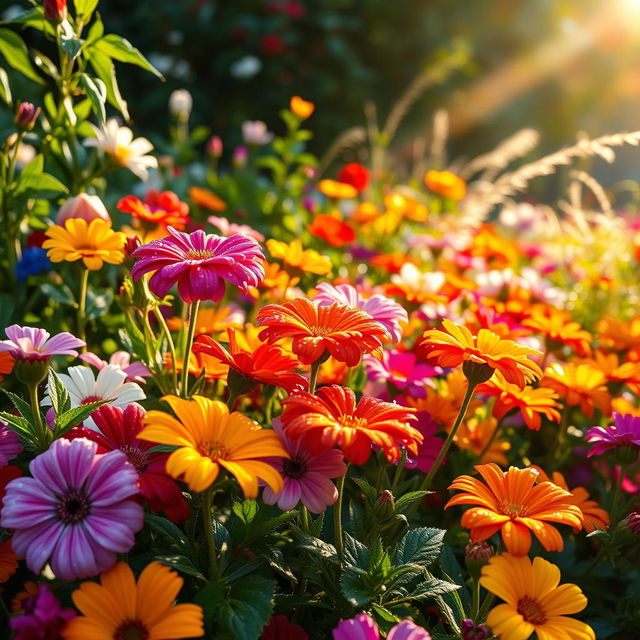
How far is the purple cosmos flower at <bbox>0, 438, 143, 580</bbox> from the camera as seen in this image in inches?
25.8

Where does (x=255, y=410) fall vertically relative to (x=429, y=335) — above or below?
below

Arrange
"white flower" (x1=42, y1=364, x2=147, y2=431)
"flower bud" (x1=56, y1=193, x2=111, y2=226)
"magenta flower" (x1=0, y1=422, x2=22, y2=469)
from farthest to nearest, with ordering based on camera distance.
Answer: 1. "flower bud" (x1=56, y1=193, x2=111, y2=226)
2. "white flower" (x1=42, y1=364, x2=147, y2=431)
3. "magenta flower" (x1=0, y1=422, x2=22, y2=469)

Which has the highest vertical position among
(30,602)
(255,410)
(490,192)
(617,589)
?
(490,192)

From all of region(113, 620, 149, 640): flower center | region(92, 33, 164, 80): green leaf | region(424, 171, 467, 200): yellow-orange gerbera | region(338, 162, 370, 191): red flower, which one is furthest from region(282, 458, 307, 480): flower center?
region(424, 171, 467, 200): yellow-orange gerbera

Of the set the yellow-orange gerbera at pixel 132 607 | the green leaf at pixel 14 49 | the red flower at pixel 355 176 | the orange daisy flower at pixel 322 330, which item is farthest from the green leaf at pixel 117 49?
the red flower at pixel 355 176

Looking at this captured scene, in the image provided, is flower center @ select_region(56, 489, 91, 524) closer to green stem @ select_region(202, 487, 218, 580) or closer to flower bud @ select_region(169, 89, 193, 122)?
green stem @ select_region(202, 487, 218, 580)

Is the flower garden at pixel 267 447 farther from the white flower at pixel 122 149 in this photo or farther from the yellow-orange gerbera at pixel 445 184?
the yellow-orange gerbera at pixel 445 184

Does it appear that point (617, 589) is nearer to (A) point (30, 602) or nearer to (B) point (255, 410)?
(B) point (255, 410)

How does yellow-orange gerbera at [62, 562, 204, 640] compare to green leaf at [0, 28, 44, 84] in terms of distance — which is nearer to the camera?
yellow-orange gerbera at [62, 562, 204, 640]

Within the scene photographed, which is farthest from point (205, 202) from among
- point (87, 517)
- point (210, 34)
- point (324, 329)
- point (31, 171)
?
point (210, 34)

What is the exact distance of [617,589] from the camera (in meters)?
1.19

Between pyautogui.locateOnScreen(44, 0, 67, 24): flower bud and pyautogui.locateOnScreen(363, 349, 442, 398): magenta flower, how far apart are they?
2.33ft

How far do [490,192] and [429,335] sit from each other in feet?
4.46

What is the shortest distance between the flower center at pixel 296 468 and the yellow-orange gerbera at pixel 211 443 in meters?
0.04
